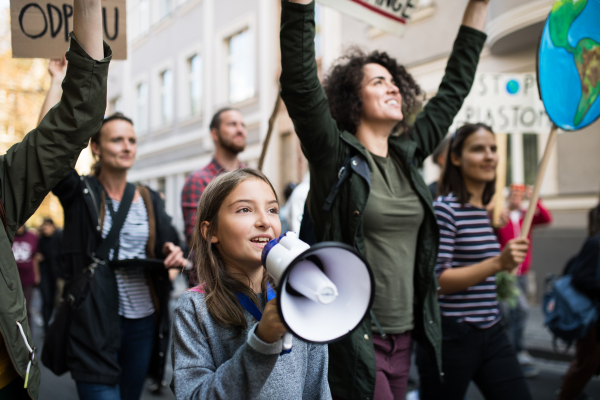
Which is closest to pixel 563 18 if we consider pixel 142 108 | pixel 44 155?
pixel 44 155

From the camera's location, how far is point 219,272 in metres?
1.59

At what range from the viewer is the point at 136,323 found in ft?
9.20

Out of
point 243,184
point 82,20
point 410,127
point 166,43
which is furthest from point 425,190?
point 166,43

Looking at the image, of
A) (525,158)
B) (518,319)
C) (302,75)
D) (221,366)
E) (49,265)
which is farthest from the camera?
(525,158)

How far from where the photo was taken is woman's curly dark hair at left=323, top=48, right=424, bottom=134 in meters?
2.47

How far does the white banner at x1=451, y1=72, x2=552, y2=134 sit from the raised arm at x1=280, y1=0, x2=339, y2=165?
263 cm

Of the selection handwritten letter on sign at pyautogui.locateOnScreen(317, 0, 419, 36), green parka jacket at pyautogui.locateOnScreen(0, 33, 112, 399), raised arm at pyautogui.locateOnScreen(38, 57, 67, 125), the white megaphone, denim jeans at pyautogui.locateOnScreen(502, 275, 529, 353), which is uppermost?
handwritten letter on sign at pyautogui.locateOnScreen(317, 0, 419, 36)

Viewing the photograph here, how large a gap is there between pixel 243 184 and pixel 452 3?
942 centimetres

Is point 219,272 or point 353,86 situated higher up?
point 353,86

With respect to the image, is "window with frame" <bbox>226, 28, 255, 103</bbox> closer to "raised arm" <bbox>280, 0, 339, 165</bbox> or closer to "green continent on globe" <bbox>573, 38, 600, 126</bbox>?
"green continent on globe" <bbox>573, 38, 600, 126</bbox>

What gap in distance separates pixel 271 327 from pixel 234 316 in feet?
1.16

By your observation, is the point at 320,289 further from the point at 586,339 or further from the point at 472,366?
the point at 586,339

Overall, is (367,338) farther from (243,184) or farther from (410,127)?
(410,127)

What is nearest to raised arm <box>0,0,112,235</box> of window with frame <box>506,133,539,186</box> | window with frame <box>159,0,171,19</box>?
window with frame <box>506,133,539,186</box>
